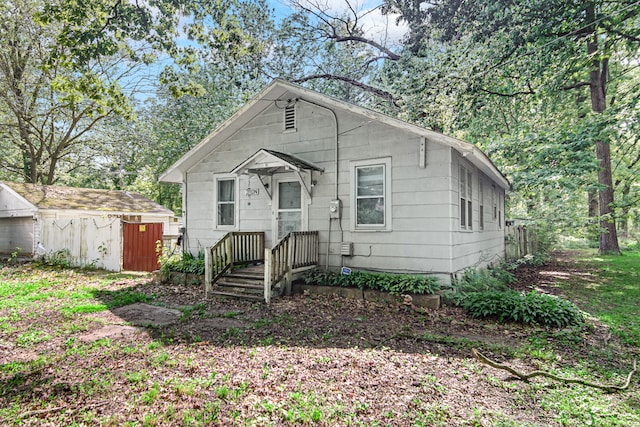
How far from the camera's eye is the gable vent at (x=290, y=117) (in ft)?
29.5

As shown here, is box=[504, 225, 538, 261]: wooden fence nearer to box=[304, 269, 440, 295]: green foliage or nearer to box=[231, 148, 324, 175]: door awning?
box=[304, 269, 440, 295]: green foliage

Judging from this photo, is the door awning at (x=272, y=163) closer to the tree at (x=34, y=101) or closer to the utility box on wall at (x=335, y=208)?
the utility box on wall at (x=335, y=208)

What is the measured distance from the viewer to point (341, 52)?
16828mm

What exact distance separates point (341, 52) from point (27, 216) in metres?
15.5

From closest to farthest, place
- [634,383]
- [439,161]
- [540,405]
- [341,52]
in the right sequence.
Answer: [540,405] < [634,383] < [439,161] < [341,52]

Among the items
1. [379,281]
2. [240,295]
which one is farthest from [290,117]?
[379,281]

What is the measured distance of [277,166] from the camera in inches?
316

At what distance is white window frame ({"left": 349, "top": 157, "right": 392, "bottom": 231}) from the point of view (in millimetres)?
7609

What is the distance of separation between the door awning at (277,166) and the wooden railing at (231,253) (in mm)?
1372

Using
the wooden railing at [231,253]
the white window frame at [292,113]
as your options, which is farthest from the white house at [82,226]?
the white window frame at [292,113]

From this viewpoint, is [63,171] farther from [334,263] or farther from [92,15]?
[334,263]

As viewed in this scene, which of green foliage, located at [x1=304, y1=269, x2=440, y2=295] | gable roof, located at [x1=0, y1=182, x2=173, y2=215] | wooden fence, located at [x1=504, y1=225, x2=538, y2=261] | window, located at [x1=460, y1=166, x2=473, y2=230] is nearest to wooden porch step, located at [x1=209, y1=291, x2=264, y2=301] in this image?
green foliage, located at [x1=304, y1=269, x2=440, y2=295]

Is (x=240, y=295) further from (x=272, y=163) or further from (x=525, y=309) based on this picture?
(x=525, y=309)

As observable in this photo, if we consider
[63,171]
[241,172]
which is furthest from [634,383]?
[63,171]
